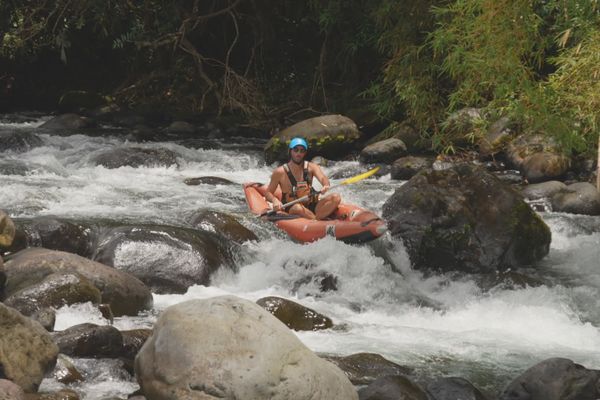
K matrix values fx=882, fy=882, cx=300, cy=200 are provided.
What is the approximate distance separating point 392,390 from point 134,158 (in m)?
7.07

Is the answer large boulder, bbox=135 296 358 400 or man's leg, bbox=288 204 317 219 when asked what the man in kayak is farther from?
large boulder, bbox=135 296 358 400

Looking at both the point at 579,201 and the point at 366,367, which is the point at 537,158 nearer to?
the point at 579,201

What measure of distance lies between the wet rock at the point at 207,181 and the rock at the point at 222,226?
212cm

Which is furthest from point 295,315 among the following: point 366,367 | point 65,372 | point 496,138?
point 496,138

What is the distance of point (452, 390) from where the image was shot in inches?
174

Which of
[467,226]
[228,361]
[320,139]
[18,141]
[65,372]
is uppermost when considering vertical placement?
[228,361]

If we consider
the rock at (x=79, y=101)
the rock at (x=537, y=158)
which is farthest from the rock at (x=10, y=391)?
the rock at (x=79, y=101)

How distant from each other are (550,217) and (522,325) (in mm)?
2606

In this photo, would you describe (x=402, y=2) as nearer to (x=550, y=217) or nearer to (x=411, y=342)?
(x=550, y=217)

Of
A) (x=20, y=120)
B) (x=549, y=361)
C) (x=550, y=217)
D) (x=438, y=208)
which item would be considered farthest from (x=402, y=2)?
(x=549, y=361)

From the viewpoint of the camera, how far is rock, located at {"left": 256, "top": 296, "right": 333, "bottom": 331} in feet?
18.6

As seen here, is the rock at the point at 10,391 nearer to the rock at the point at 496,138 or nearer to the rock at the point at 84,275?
the rock at the point at 84,275

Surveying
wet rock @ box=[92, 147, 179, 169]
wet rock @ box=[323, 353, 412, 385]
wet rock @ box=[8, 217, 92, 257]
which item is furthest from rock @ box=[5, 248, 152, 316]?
wet rock @ box=[92, 147, 179, 169]

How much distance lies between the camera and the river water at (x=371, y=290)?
210 inches
